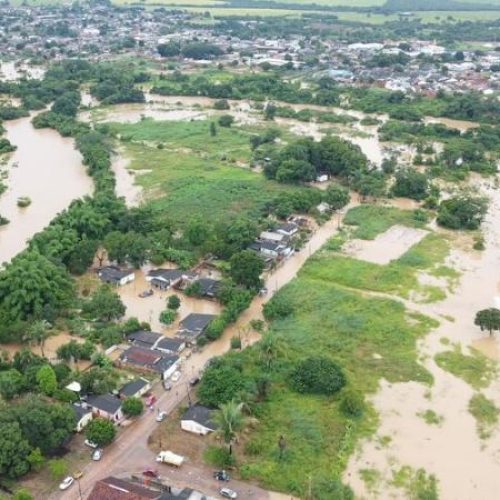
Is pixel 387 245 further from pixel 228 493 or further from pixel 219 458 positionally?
pixel 228 493

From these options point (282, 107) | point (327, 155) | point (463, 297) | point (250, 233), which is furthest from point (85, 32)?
point (463, 297)

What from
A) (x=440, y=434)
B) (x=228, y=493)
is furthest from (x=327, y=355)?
(x=228, y=493)

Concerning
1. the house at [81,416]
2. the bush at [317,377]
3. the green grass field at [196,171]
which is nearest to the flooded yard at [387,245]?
the green grass field at [196,171]

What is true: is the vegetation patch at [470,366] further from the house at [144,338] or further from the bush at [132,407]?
the bush at [132,407]

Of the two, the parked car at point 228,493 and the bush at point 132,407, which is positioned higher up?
the bush at point 132,407

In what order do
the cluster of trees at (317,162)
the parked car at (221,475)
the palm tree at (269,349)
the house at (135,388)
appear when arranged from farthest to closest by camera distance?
the cluster of trees at (317,162) → the palm tree at (269,349) → the house at (135,388) → the parked car at (221,475)
